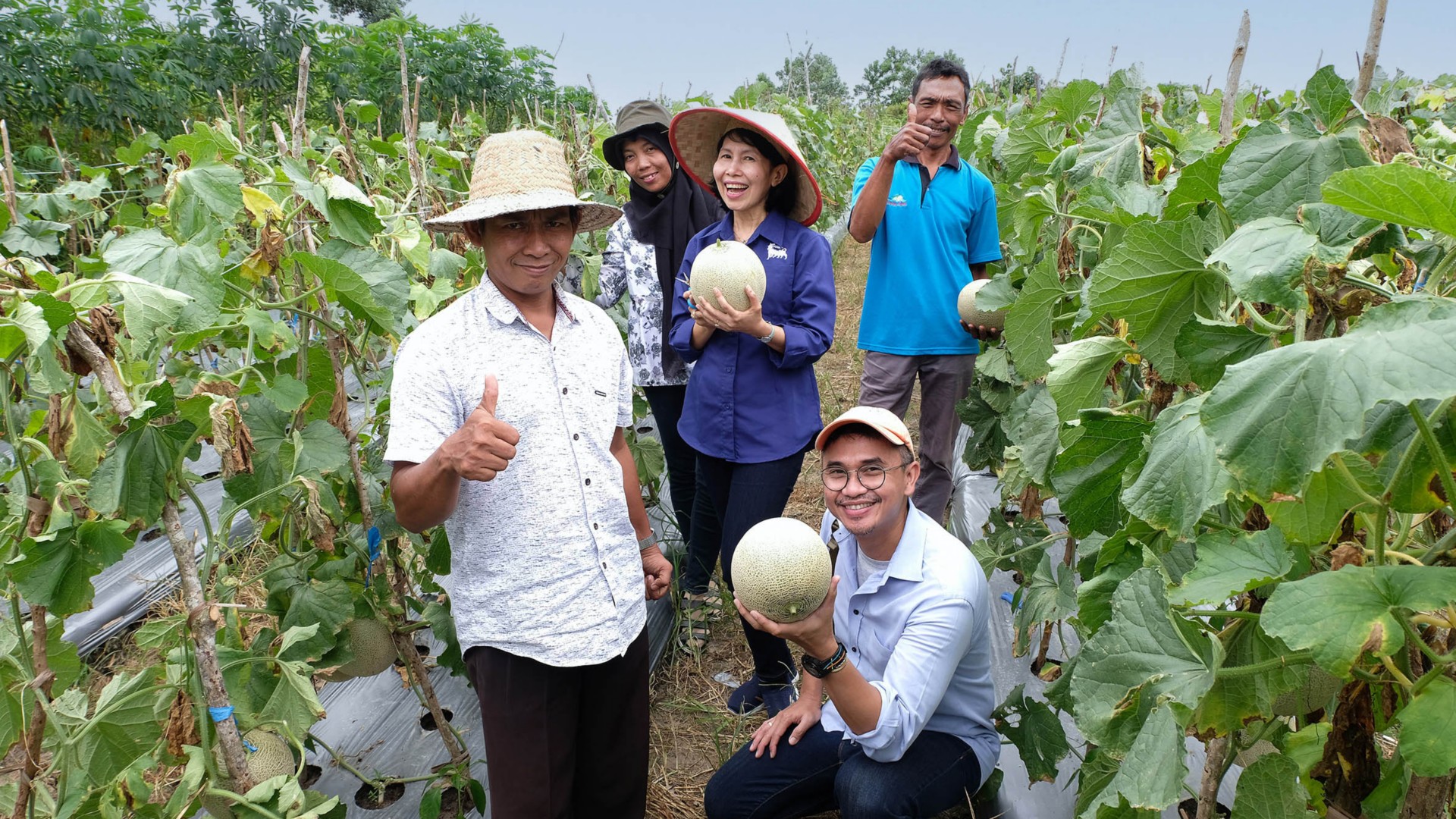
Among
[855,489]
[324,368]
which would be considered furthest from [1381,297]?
[324,368]

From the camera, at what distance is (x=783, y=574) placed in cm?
→ 196

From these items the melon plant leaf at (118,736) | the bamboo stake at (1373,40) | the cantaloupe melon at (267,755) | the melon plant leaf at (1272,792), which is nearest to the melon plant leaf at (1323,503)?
the melon plant leaf at (1272,792)

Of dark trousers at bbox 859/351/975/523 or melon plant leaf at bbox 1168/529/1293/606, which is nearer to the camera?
melon plant leaf at bbox 1168/529/1293/606

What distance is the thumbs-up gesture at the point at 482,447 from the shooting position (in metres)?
1.56

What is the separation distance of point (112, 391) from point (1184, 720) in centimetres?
162

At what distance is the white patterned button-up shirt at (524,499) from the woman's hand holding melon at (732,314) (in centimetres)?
74

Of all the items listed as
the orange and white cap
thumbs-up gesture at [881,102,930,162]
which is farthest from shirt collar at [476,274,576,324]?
thumbs-up gesture at [881,102,930,162]

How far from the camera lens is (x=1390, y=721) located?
113 centimetres

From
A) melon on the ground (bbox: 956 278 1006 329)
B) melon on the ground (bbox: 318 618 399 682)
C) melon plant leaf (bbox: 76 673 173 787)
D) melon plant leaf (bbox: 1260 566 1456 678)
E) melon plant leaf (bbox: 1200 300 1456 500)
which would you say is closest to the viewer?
melon plant leaf (bbox: 1200 300 1456 500)

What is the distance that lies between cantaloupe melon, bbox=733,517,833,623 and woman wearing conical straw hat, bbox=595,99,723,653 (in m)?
1.12

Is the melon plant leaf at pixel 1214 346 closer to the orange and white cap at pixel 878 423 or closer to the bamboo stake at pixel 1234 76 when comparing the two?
the bamboo stake at pixel 1234 76

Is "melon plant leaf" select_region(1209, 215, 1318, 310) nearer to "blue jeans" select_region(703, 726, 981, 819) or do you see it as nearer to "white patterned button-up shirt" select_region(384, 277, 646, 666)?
"white patterned button-up shirt" select_region(384, 277, 646, 666)

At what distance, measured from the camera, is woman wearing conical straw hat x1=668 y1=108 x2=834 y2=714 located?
9.02 ft

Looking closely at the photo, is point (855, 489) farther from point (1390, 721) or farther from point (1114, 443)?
point (1390, 721)
